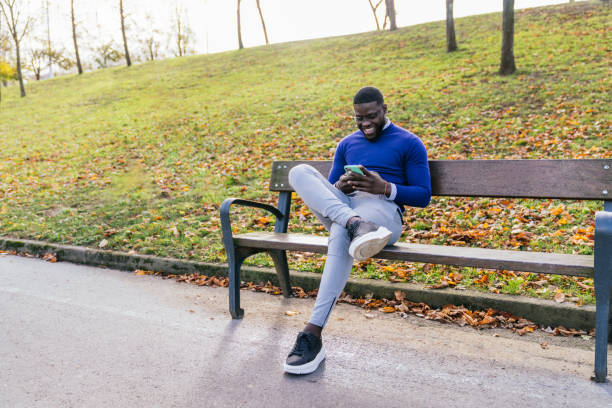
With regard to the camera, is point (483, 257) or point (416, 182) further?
point (416, 182)

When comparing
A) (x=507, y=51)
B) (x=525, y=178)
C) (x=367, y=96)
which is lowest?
(x=525, y=178)

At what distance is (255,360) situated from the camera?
9.57 feet

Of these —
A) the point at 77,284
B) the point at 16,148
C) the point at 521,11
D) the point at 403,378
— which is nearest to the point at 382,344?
the point at 403,378

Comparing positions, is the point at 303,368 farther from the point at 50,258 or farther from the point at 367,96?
the point at 50,258

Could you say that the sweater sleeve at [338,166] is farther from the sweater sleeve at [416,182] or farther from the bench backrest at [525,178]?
the bench backrest at [525,178]

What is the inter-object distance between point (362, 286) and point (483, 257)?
1367mm

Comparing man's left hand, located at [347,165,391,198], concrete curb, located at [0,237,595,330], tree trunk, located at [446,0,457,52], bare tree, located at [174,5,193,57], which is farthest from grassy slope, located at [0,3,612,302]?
bare tree, located at [174,5,193,57]

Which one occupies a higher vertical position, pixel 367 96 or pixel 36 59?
pixel 36 59

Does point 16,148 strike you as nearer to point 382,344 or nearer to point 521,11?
point 382,344

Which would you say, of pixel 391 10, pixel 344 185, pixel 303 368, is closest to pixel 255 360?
pixel 303 368

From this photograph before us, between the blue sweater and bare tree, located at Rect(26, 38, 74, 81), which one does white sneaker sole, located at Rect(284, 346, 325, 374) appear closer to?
the blue sweater

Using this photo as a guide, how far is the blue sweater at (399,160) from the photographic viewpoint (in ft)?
10.7

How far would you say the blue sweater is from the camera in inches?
128

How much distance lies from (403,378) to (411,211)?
3.14 m
